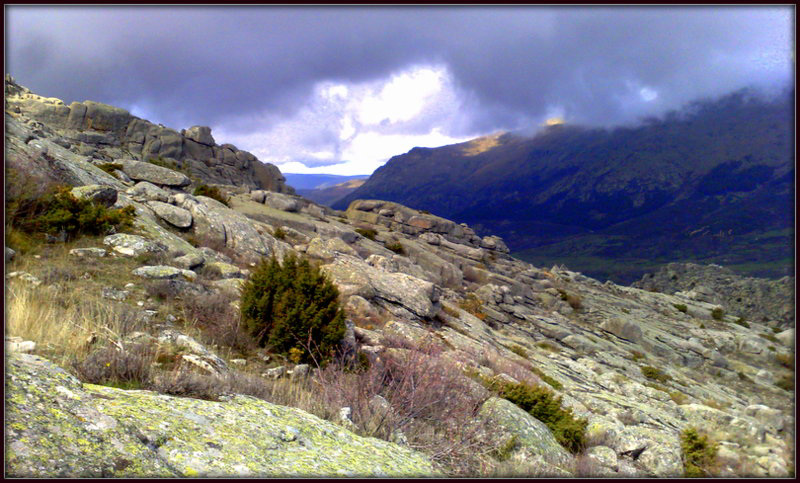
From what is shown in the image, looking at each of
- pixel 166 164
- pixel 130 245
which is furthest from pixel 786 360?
pixel 166 164

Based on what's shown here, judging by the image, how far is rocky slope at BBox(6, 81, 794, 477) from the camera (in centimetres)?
319

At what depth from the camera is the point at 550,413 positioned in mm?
9211

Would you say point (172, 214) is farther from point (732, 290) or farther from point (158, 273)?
point (732, 290)

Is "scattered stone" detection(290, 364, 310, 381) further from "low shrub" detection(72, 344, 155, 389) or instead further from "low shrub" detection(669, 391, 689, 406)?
"low shrub" detection(669, 391, 689, 406)

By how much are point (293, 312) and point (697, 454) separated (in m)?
10.8

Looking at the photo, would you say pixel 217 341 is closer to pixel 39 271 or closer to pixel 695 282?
pixel 39 271

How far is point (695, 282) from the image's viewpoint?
76125 millimetres

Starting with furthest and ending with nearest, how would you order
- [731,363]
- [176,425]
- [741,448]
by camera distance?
[731,363], [741,448], [176,425]

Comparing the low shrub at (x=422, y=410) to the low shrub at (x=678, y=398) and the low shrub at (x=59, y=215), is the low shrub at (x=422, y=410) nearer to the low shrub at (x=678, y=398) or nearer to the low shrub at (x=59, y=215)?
the low shrub at (x=59, y=215)

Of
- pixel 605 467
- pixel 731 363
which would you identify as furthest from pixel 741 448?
pixel 731 363

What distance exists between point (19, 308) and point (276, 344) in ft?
12.5

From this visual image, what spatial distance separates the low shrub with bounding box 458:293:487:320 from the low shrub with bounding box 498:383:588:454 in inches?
517

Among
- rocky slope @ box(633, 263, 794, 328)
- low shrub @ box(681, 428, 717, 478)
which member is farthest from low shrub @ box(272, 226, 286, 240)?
rocky slope @ box(633, 263, 794, 328)

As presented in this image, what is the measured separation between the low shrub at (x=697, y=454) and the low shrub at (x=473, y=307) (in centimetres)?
1214
